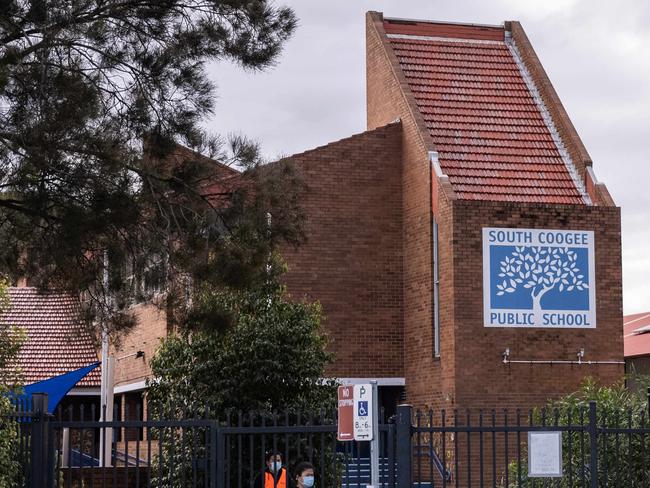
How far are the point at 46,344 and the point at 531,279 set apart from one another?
14113mm

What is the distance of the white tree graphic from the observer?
27.3m

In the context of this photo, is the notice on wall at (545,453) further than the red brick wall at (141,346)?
No

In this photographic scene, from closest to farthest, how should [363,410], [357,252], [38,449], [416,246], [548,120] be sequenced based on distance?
[363,410] → [38,449] → [416,246] → [357,252] → [548,120]

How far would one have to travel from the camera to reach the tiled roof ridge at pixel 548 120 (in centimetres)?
2919

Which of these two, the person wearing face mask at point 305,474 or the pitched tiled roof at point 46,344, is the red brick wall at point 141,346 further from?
the person wearing face mask at point 305,474

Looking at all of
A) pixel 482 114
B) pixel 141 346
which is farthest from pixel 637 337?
pixel 141 346

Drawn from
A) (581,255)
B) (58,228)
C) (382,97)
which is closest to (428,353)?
(581,255)

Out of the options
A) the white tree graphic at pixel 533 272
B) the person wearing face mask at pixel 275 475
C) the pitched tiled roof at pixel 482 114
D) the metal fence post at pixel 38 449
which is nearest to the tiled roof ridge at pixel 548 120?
the pitched tiled roof at pixel 482 114

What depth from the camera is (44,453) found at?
12.9 meters

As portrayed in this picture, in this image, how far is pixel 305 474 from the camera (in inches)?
515

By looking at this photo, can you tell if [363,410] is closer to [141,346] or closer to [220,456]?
[220,456]

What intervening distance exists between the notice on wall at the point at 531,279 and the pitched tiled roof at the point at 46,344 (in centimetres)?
1121

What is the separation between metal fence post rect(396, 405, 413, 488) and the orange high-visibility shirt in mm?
1506

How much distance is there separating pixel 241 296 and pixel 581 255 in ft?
34.2
